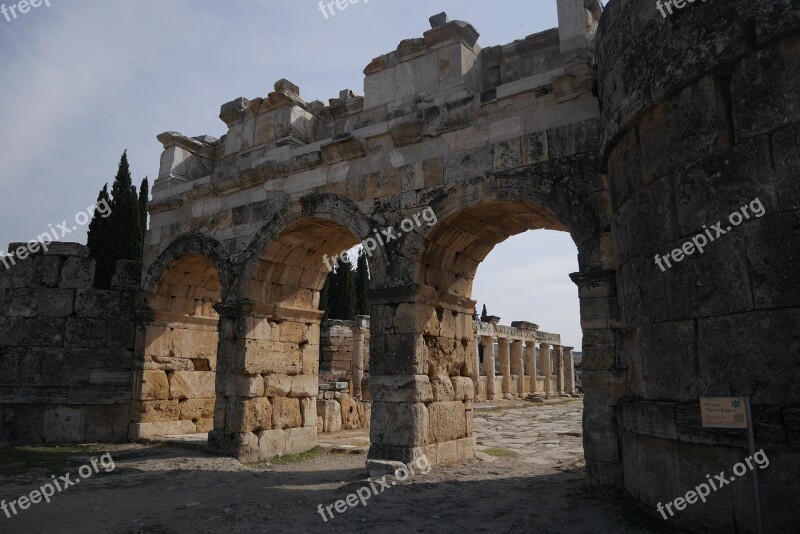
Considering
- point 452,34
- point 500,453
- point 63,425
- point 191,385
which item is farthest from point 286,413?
point 452,34

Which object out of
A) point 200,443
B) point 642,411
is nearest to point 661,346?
point 642,411

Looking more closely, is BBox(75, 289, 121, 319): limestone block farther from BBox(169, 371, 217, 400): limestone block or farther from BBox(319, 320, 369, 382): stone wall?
BBox(319, 320, 369, 382): stone wall

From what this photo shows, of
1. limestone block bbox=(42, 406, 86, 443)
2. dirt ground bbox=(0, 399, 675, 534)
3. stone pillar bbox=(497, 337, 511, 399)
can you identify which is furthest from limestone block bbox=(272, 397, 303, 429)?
stone pillar bbox=(497, 337, 511, 399)

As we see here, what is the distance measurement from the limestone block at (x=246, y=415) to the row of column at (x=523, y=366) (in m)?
14.4

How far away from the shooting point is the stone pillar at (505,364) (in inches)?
906

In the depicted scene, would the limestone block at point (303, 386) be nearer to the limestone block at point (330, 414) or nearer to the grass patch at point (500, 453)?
the limestone block at point (330, 414)

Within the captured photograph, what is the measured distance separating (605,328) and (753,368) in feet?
6.47

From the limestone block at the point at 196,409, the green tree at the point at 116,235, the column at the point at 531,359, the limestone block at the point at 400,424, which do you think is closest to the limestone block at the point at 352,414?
the limestone block at the point at 196,409

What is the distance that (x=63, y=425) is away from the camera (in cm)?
972

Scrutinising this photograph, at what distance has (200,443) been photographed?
904 centimetres

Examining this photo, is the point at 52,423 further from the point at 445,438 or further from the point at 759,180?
the point at 759,180

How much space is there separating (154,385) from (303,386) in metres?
2.74

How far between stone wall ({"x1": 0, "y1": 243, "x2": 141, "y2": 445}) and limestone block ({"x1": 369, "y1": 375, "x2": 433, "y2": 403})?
5.26 metres

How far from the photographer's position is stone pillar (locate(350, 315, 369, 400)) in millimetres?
14617
